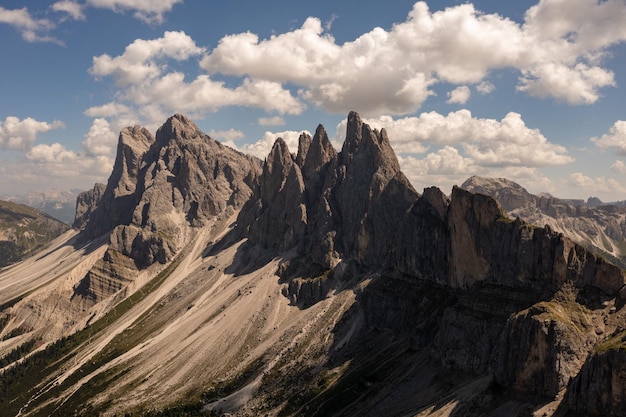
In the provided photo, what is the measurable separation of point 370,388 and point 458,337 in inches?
1382

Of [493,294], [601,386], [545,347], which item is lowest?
[601,386]

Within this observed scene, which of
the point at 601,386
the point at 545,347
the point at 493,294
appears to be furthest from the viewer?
the point at 493,294

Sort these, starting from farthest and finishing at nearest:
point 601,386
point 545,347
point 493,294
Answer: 1. point 493,294
2. point 545,347
3. point 601,386

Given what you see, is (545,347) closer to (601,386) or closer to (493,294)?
(601,386)

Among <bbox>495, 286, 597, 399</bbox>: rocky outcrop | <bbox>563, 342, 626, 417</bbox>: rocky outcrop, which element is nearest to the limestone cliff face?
<bbox>495, 286, 597, 399</bbox>: rocky outcrop

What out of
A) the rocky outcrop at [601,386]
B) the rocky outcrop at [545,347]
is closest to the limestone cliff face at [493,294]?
the rocky outcrop at [545,347]

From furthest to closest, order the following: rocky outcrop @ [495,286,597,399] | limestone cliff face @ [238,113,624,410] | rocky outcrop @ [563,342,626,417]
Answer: limestone cliff face @ [238,113,624,410], rocky outcrop @ [495,286,597,399], rocky outcrop @ [563,342,626,417]

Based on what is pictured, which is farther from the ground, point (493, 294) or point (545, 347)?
point (493, 294)

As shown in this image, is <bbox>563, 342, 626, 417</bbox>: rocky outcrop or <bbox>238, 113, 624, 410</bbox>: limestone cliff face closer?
<bbox>563, 342, 626, 417</bbox>: rocky outcrop

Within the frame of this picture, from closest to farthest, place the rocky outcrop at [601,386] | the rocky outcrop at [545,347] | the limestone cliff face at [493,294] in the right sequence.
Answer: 1. the rocky outcrop at [601,386]
2. the rocky outcrop at [545,347]
3. the limestone cliff face at [493,294]

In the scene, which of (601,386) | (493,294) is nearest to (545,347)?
(601,386)

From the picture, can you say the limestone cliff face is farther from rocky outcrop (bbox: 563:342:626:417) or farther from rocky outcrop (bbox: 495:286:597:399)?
rocky outcrop (bbox: 563:342:626:417)

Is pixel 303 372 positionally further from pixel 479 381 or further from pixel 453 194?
pixel 453 194

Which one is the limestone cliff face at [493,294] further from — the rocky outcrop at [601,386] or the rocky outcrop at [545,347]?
the rocky outcrop at [601,386]
